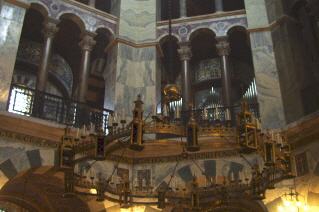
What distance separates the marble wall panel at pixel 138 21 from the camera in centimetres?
1186

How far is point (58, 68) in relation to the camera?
46.6 ft

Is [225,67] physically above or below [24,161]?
above

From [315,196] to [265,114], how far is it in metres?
2.22

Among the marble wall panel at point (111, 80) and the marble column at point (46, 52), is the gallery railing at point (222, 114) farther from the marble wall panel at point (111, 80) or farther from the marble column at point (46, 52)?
the marble column at point (46, 52)

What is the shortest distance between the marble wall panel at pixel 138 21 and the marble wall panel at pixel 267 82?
295cm

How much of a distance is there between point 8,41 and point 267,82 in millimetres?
6209

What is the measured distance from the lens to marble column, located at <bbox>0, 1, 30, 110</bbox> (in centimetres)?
890

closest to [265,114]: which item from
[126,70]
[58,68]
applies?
[126,70]

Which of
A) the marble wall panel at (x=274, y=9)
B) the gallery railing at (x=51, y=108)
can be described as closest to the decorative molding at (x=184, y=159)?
the gallery railing at (x=51, y=108)

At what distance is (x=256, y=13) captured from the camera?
11453mm

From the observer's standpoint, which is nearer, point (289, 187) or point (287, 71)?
point (289, 187)

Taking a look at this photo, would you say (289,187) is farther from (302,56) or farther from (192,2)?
(192,2)

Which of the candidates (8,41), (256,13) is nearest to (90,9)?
(8,41)

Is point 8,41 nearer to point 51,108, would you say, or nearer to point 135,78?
point 51,108
